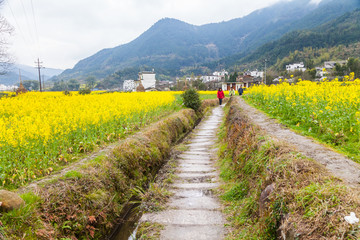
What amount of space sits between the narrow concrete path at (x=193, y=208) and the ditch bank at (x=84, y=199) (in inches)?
35.3

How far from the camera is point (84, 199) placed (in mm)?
4344

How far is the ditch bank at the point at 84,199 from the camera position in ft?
10.8

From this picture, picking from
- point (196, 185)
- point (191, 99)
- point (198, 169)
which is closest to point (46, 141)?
point (196, 185)

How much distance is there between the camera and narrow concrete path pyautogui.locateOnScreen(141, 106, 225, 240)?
425 centimetres

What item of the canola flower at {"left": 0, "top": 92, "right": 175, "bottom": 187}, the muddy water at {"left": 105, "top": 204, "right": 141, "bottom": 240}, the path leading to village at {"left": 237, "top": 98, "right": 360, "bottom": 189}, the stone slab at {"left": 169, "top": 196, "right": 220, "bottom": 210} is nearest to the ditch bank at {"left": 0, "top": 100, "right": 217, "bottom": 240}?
the muddy water at {"left": 105, "top": 204, "right": 141, "bottom": 240}

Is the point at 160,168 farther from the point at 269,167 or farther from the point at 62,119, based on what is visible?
the point at 269,167

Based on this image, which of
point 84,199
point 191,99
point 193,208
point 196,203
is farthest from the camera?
point 191,99

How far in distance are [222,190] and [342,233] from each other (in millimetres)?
3720

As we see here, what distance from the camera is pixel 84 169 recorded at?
5039 mm

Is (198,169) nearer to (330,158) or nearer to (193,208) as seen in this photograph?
(193,208)

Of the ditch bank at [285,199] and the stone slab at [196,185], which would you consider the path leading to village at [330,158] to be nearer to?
the ditch bank at [285,199]

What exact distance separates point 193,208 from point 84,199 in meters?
2.20

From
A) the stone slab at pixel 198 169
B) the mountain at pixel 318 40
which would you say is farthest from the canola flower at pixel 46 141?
the mountain at pixel 318 40

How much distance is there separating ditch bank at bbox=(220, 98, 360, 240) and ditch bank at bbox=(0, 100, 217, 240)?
7.83 feet
